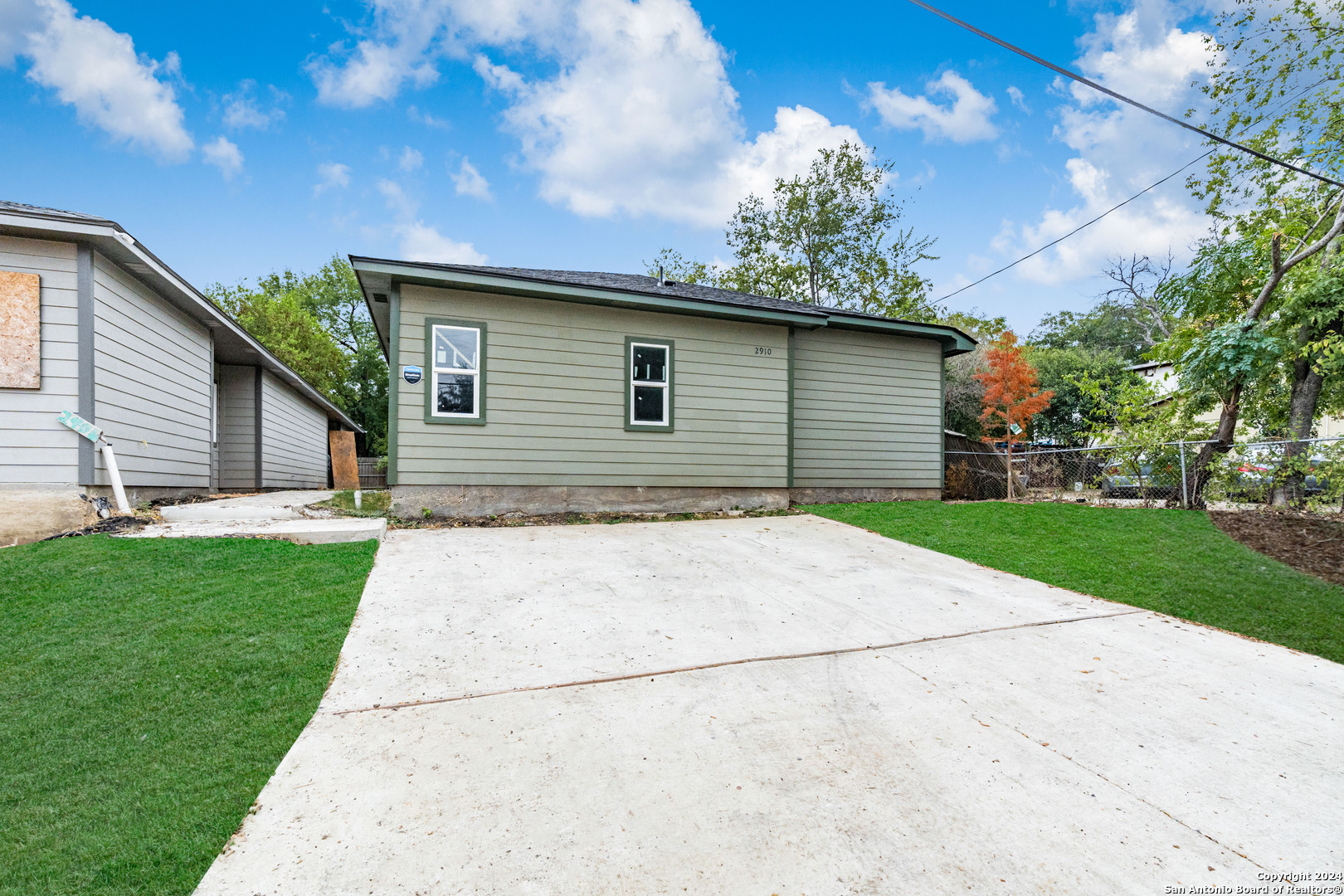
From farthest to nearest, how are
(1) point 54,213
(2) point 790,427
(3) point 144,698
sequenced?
(2) point 790,427 → (1) point 54,213 → (3) point 144,698

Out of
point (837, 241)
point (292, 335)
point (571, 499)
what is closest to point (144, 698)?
point (571, 499)

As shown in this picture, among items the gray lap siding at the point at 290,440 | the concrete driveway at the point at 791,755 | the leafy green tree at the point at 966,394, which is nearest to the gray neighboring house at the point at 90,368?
the gray lap siding at the point at 290,440

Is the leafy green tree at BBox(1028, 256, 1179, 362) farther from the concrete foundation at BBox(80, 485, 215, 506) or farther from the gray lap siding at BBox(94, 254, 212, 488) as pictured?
the concrete foundation at BBox(80, 485, 215, 506)

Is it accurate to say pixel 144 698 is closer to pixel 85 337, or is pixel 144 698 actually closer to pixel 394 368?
pixel 394 368

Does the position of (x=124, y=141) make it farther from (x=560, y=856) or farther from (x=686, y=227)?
(x=560, y=856)

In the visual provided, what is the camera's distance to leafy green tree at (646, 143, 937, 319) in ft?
73.5

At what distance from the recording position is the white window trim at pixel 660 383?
8328mm

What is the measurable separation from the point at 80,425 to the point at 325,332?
28.6 meters

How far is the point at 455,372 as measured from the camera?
7.47 metres

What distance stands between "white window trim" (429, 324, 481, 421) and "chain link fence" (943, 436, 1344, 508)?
928 centimetres

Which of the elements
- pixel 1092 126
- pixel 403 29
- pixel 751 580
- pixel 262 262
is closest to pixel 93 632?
pixel 751 580

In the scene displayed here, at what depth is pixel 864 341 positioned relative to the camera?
400 inches

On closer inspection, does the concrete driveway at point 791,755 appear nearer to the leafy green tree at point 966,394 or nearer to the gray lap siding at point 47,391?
the gray lap siding at point 47,391

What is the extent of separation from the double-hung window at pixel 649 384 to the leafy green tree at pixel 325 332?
22.3 m
